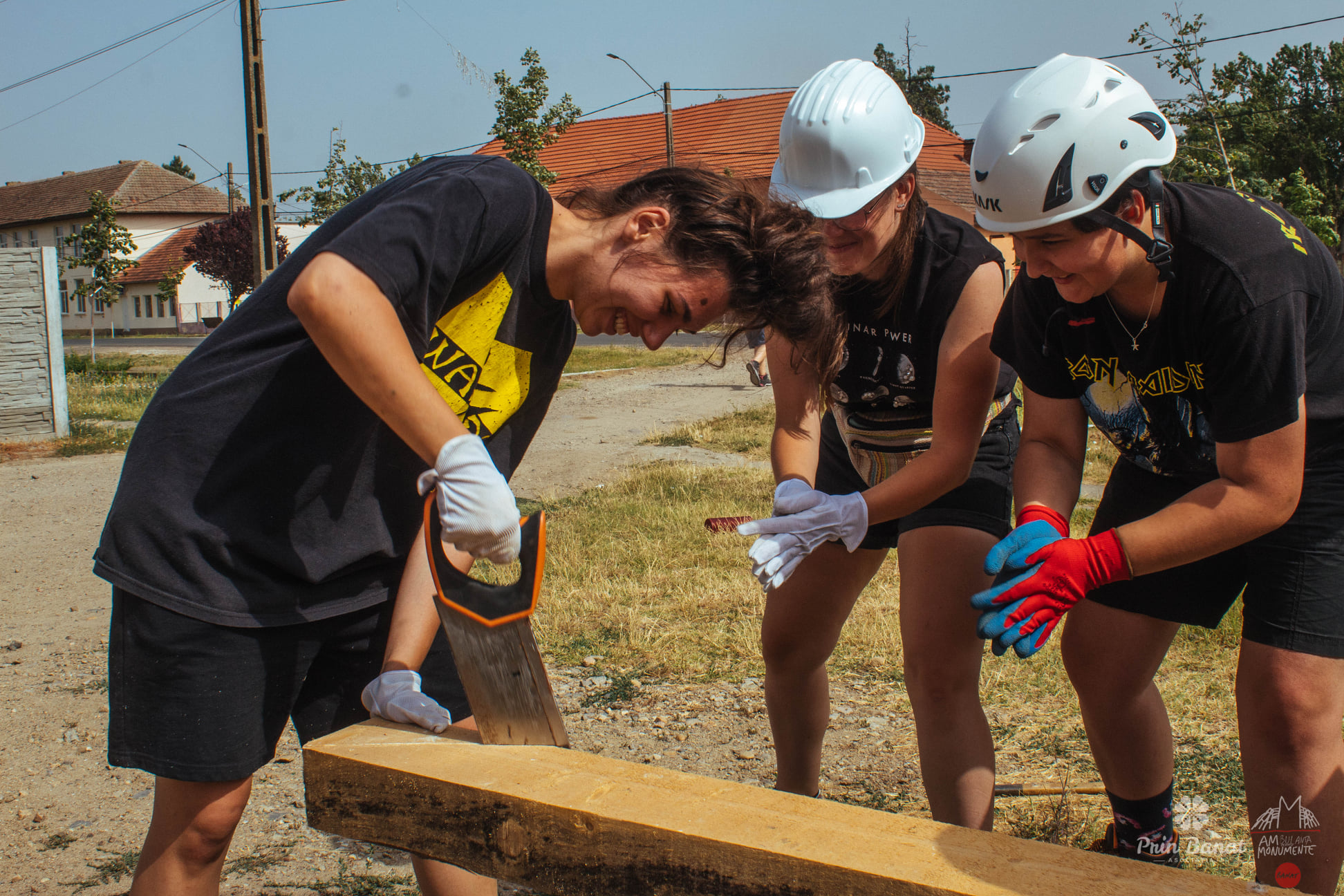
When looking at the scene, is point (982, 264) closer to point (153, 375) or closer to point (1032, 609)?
point (1032, 609)

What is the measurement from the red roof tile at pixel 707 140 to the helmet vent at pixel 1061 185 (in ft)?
78.7

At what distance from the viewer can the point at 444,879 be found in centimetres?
194

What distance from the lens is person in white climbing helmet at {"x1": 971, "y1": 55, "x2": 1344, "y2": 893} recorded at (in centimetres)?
173

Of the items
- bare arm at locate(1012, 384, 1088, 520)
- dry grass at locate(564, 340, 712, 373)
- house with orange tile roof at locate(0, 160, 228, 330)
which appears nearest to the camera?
bare arm at locate(1012, 384, 1088, 520)

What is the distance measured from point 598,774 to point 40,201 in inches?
2599

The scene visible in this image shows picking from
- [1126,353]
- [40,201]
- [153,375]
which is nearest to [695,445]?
[1126,353]

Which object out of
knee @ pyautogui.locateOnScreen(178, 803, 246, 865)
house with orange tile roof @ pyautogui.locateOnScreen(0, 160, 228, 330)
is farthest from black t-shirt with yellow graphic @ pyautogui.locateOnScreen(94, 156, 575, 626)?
house with orange tile roof @ pyautogui.locateOnScreen(0, 160, 228, 330)

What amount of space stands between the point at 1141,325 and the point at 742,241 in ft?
2.68

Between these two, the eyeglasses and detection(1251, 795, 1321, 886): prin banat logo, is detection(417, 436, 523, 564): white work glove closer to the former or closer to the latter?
the eyeglasses

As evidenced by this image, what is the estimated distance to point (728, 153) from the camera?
2666cm

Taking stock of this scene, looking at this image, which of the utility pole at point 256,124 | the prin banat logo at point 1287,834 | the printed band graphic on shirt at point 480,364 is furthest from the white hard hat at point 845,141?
the utility pole at point 256,124

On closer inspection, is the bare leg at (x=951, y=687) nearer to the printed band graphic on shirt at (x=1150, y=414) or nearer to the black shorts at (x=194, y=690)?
the printed band graphic on shirt at (x=1150, y=414)

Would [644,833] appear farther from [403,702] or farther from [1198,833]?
[1198,833]

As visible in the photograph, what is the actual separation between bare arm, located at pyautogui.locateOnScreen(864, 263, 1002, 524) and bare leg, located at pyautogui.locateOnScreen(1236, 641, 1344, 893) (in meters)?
0.68
